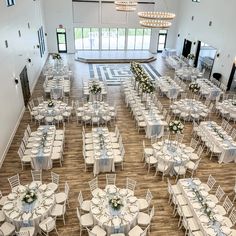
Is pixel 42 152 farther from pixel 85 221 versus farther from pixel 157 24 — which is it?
pixel 157 24

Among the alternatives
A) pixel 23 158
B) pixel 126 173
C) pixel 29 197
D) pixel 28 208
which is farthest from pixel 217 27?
pixel 28 208

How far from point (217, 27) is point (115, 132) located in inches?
488

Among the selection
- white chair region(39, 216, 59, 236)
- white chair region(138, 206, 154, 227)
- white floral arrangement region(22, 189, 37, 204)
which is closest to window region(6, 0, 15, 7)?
white floral arrangement region(22, 189, 37, 204)

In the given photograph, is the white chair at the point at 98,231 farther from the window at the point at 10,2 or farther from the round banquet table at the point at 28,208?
the window at the point at 10,2

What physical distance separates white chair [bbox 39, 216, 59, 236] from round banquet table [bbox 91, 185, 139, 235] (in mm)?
1126

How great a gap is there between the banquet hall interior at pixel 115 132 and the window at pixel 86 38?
64 centimetres

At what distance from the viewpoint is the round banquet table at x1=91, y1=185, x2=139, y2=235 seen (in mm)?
6749

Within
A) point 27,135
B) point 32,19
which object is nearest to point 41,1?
point 32,19

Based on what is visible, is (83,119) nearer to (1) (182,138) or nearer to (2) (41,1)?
(1) (182,138)

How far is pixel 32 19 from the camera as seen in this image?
17.7m

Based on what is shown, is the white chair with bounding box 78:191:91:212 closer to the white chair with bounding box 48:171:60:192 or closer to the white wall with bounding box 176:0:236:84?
the white chair with bounding box 48:171:60:192

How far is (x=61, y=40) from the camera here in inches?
992

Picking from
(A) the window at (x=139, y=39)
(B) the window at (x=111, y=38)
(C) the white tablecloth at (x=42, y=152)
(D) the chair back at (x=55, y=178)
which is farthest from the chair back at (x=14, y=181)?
(A) the window at (x=139, y=39)

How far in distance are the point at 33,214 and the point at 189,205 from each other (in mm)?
4433
